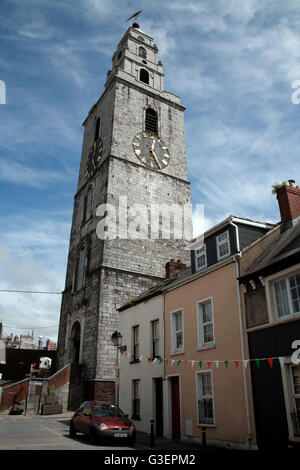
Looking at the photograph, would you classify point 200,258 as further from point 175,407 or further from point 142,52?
point 142,52

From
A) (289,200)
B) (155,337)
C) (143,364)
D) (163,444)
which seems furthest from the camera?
(143,364)

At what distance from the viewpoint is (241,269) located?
11.9 m

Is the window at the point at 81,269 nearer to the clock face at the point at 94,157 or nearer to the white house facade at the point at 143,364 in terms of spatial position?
the clock face at the point at 94,157

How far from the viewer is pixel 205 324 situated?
42.4ft

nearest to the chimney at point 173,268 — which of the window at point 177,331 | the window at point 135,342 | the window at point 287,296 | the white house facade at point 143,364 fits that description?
the white house facade at point 143,364

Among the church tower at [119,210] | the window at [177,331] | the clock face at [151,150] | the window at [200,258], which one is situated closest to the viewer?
the window at [177,331]

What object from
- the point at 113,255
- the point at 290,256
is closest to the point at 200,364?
the point at 290,256

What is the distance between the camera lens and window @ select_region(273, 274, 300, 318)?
998 centimetres

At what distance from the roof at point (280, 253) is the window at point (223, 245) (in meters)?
1.24

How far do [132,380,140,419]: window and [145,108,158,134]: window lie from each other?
71.1ft

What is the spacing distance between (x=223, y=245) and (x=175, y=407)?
635 centimetres

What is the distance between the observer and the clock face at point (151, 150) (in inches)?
1171

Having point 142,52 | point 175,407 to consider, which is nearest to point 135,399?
point 175,407
